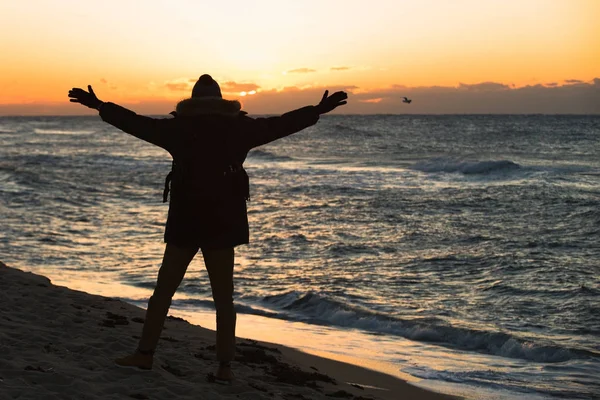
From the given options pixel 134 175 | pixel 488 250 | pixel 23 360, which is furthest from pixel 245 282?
pixel 134 175

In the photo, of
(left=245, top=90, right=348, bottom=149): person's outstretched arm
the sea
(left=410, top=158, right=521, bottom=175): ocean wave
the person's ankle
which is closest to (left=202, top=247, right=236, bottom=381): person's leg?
the person's ankle

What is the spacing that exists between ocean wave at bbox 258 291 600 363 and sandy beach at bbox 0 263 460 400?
1.92 m

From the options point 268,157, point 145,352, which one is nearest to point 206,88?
point 145,352

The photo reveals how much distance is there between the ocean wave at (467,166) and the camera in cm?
3638

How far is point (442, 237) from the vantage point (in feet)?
54.3

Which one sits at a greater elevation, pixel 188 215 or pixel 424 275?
pixel 188 215

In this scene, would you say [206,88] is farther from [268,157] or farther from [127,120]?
[268,157]

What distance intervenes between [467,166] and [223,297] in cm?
3391

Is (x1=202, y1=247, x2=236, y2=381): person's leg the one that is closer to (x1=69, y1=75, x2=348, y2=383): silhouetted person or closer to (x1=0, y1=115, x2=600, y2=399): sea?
(x1=69, y1=75, x2=348, y2=383): silhouetted person

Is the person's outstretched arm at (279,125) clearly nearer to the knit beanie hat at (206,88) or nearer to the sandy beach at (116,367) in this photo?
the knit beanie hat at (206,88)

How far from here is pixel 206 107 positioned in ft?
16.5

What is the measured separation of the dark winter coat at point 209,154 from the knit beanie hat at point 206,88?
6cm

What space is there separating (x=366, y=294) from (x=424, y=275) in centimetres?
175

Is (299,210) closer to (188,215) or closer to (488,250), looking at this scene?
(488,250)
